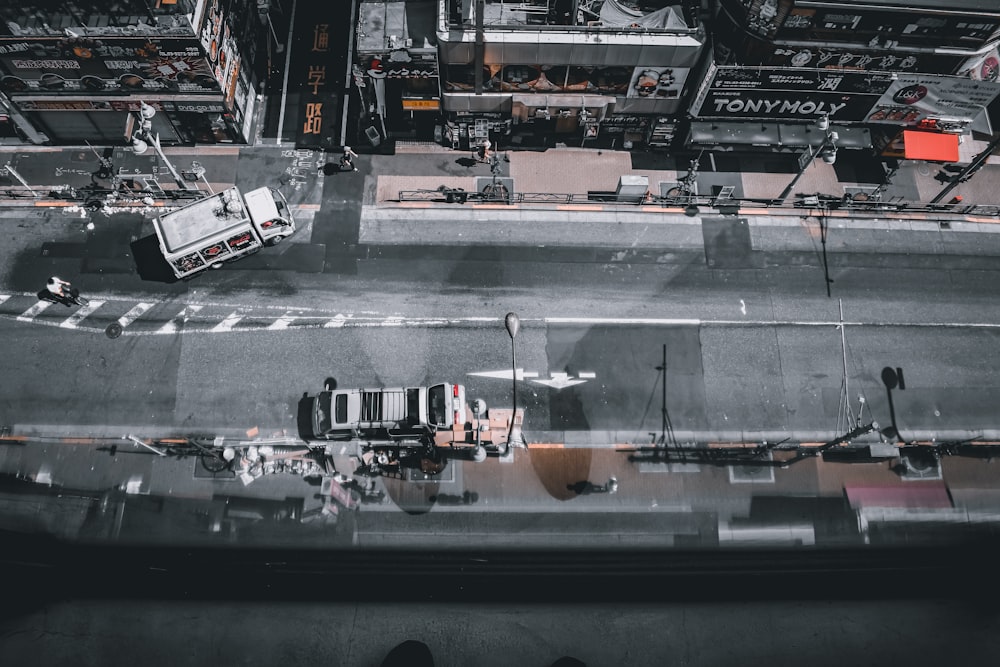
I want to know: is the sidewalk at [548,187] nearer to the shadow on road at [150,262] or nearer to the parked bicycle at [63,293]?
the shadow on road at [150,262]

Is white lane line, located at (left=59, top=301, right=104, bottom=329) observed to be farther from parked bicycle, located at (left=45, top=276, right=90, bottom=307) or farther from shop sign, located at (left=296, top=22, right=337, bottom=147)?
shop sign, located at (left=296, top=22, right=337, bottom=147)

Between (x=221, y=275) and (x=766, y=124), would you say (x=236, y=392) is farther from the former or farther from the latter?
(x=766, y=124)

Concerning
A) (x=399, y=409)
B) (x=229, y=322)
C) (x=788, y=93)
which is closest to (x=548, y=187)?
(x=788, y=93)

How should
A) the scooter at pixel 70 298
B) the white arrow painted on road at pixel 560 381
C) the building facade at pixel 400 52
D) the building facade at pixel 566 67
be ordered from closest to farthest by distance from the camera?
the building facade at pixel 566 67, the building facade at pixel 400 52, the white arrow painted on road at pixel 560 381, the scooter at pixel 70 298

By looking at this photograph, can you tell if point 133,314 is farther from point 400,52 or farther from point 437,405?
point 400,52

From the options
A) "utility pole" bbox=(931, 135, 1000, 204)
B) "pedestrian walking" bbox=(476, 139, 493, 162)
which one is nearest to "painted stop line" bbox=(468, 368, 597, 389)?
"pedestrian walking" bbox=(476, 139, 493, 162)

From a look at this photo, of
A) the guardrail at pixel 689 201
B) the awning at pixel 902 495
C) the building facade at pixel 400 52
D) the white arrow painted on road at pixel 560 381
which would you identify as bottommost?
the awning at pixel 902 495

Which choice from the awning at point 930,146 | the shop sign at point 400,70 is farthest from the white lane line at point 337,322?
the awning at point 930,146
